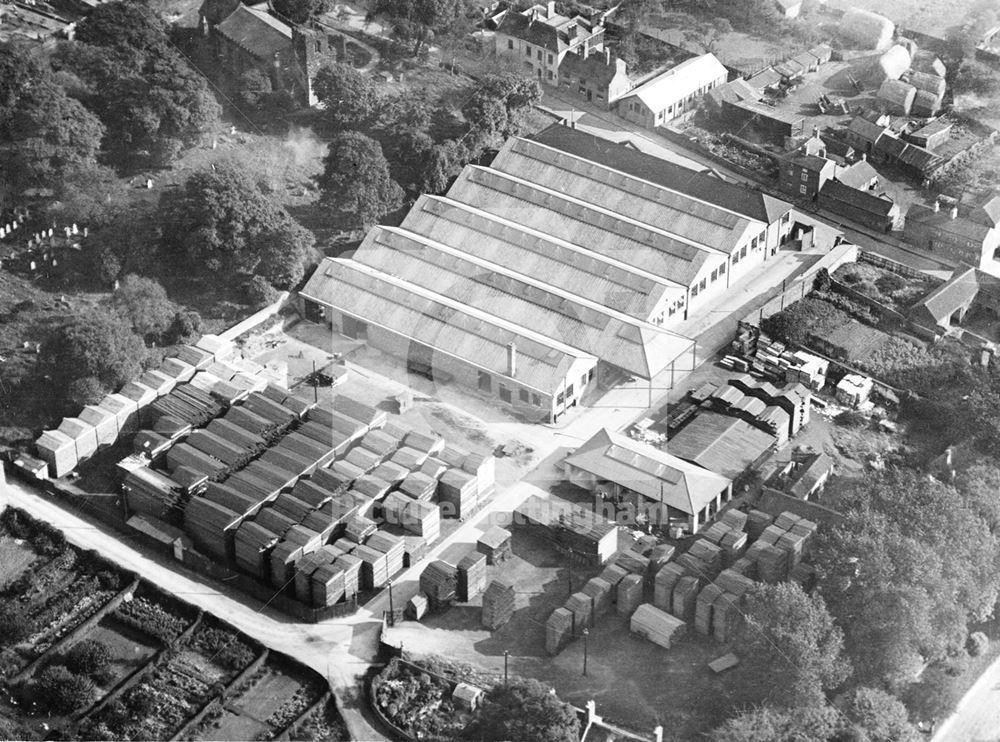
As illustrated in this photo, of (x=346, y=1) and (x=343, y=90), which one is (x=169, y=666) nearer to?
A: (x=343, y=90)

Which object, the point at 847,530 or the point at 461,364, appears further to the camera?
the point at 461,364

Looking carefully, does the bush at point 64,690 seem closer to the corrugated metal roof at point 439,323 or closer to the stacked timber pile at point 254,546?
the stacked timber pile at point 254,546

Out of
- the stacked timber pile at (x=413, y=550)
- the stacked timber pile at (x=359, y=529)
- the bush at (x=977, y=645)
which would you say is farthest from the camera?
the stacked timber pile at (x=413, y=550)

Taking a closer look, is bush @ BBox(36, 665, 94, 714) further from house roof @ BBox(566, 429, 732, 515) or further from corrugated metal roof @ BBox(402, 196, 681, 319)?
corrugated metal roof @ BBox(402, 196, 681, 319)

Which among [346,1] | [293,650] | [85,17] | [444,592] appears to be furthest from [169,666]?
[346,1]

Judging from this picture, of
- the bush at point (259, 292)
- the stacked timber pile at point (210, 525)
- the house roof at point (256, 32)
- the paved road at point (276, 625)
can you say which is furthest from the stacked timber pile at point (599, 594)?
the house roof at point (256, 32)
